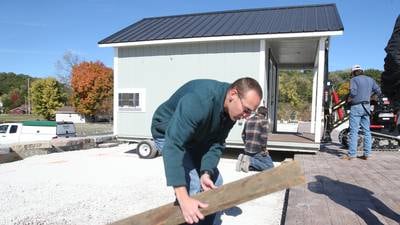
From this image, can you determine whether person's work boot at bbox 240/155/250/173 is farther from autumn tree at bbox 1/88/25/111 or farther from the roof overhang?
autumn tree at bbox 1/88/25/111

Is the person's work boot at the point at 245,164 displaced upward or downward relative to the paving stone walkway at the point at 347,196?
downward

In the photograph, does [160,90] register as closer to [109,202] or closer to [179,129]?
[109,202]

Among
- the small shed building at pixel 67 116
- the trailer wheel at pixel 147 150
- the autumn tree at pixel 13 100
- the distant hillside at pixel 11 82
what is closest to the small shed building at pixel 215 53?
the trailer wheel at pixel 147 150

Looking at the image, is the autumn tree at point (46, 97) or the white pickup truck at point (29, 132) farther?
the autumn tree at point (46, 97)

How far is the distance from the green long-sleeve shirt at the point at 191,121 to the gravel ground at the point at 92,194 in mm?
2706

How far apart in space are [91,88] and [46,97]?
43.9 ft

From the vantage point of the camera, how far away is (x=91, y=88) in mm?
47188

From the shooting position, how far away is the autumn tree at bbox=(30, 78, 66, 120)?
56844 millimetres

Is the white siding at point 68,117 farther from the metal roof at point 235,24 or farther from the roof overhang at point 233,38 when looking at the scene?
the roof overhang at point 233,38

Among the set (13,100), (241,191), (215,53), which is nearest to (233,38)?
(215,53)

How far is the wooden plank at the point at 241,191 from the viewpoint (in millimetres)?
1939

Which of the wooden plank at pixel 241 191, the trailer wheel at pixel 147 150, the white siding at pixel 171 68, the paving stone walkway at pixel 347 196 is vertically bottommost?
the trailer wheel at pixel 147 150

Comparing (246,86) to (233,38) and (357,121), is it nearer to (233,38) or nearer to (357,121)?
(357,121)

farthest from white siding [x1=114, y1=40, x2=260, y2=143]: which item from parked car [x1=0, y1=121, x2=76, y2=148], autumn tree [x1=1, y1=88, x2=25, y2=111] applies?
autumn tree [x1=1, y1=88, x2=25, y2=111]
